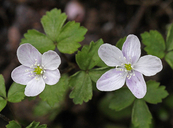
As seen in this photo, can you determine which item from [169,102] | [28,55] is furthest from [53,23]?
[169,102]

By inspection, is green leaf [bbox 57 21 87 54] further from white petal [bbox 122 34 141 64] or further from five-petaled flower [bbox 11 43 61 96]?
white petal [bbox 122 34 141 64]

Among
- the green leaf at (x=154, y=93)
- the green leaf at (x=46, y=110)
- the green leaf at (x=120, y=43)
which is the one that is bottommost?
the green leaf at (x=46, y=110)

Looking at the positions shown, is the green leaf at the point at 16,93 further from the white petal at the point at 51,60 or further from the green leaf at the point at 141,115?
the green leaf at the point at 141,115

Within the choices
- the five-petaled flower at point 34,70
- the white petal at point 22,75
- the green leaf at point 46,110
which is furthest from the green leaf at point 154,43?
the green leaf at point 46,110

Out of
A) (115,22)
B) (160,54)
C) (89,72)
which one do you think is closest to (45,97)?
(89,72)

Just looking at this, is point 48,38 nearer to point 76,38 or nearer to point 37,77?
point 76,38

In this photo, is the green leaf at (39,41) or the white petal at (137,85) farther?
the green leaf at (39,41)

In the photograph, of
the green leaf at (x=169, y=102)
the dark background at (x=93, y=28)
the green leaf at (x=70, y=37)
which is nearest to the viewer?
the green leaf at (x=70, y=37)
